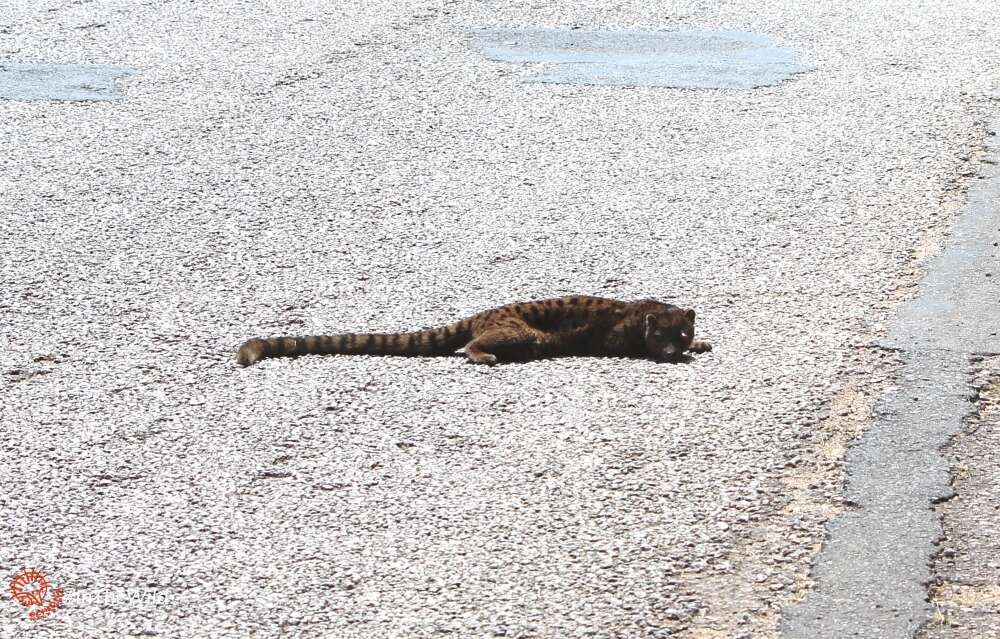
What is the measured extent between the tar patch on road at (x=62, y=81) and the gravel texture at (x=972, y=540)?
6.91 m

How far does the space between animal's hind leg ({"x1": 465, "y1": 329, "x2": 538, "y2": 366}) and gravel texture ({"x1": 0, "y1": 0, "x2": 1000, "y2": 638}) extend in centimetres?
8

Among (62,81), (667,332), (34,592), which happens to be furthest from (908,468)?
(62,81)

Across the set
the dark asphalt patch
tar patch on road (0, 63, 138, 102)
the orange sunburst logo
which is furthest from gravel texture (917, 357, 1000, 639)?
tar patch on road (0, 63, 138, 102)

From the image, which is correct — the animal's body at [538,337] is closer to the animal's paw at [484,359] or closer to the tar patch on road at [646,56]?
the animal's paw at [484,359]

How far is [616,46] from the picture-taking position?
39.7 ft

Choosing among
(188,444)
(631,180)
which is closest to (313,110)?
(631,180)

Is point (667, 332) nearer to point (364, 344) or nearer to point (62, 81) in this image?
point (364, 344)

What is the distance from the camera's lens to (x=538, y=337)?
604 cm

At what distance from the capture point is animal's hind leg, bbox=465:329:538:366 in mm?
5961

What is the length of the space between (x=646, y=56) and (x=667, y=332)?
6.28 m

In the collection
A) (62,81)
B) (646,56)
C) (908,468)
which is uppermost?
(908,468)

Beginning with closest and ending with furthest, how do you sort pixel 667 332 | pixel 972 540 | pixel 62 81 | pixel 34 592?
pixel 34 592 → pixel 972 540 → pixel 667 332 → pixel 62 81

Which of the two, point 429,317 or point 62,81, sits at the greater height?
point 429,317

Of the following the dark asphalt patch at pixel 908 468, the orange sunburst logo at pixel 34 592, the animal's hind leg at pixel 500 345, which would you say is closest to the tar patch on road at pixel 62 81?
the animal's hind leg at pixel 500 345
